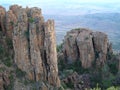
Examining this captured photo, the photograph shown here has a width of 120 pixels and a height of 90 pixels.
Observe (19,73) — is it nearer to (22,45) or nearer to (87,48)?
(22,45)

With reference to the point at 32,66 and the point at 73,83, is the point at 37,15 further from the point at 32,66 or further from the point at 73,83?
the point at 73,83

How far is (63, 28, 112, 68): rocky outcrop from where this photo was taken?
271ft

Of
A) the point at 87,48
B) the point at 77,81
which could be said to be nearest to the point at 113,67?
the point at 87,48

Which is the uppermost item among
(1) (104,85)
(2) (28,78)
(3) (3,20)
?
(3) (3,20)

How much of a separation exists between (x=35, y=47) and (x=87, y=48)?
797 inches

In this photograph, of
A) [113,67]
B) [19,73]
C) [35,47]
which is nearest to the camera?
[19,73]

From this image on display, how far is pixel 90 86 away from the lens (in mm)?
75188

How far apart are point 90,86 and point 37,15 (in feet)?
53.8

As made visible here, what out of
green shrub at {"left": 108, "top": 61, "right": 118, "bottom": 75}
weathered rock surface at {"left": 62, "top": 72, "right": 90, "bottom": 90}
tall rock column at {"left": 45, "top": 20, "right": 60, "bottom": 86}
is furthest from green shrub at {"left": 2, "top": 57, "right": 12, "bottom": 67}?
green shrub at {"left": 108, "top": 61, "right": 118, "bottom": 75}

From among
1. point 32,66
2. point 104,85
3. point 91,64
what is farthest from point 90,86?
point 32,66

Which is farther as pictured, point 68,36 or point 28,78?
point 68,36

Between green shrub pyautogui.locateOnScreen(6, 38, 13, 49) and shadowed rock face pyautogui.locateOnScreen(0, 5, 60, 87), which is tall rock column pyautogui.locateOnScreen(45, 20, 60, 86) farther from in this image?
green shrub pyautogui.locateOnScreen(6, 38, 13, 49)

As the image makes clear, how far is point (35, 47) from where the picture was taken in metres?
64.5

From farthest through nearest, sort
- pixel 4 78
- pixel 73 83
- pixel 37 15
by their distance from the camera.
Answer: pixel 73 83 < pixel 37 15 < pixel 4 78
